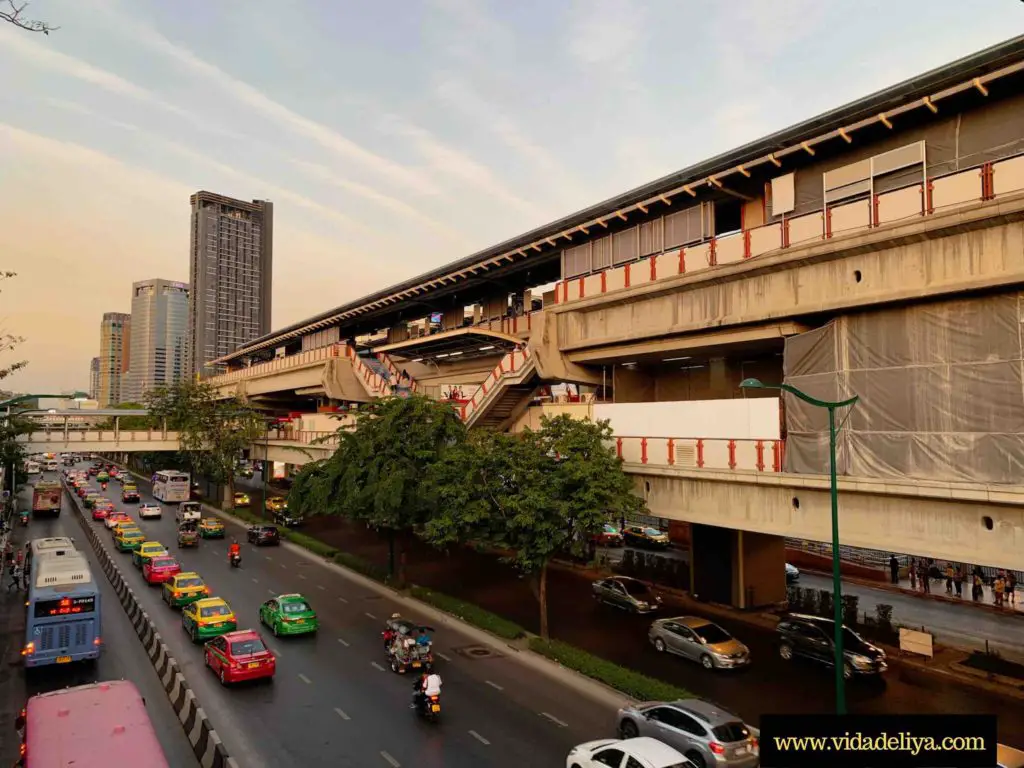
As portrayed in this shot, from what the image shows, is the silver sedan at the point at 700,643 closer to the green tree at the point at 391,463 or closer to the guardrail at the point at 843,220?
the green tree at the point at 391,463

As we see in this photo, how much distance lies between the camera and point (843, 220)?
20250 millimetres

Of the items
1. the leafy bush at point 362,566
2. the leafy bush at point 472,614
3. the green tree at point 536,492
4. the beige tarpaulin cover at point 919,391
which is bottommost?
the leafy bush at point 362,566

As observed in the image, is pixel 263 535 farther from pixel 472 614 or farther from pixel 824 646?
pixel 824 646

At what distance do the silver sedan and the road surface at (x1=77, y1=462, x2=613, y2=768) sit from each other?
5352mm

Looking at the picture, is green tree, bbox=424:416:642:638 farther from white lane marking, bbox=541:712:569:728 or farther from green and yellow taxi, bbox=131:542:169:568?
green and yellow taxi, bbox=131:542:169:568

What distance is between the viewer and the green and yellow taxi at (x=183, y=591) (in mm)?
29047

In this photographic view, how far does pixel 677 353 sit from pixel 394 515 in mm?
14310

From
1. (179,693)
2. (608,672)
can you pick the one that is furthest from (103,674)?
(608,672)

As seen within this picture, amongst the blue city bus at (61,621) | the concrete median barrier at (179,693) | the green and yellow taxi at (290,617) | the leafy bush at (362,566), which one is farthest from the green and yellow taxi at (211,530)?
the blue city bus at (61,621)

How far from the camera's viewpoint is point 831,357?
20.8 meters

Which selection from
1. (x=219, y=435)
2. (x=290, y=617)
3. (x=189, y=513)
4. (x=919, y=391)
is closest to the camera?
(x=919, y=391)

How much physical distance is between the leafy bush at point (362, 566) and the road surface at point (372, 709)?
7221 mm

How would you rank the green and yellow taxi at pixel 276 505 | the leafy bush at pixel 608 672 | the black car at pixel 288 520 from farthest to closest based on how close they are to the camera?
1. the green and yellow taxi at pixel 276 505
2. the black car at pixel 288 520
3. the leafy bush at pixel 608 672

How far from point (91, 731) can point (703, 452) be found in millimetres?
17578
